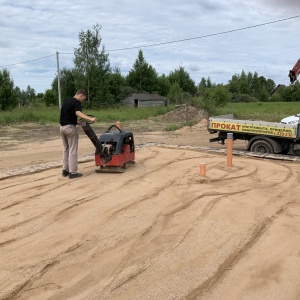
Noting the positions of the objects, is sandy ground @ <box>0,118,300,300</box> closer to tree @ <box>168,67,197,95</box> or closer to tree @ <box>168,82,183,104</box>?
tree @ <box>168,82,183,104</box>

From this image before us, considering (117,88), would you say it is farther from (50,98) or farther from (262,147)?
(262,147)

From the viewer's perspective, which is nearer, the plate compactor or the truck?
the plate compactor

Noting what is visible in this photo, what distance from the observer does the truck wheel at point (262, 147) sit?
11734 millimetres

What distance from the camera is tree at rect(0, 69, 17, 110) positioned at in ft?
154

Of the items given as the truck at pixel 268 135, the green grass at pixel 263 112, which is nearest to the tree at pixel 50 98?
the green grass at pixel 263 112

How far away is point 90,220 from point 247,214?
91.0 inches

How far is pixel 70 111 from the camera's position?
314 inches

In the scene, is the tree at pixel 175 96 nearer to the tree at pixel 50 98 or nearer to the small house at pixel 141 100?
the small house at pixel 141 100

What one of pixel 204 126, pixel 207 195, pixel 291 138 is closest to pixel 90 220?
pixel 207 195

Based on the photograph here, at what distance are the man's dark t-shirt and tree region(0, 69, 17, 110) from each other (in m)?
42.4

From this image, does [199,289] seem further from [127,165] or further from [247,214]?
[127,165]

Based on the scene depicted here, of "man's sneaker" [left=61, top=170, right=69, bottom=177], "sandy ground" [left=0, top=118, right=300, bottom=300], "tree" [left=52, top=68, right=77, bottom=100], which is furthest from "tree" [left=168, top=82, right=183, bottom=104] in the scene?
"sandy ground" [left=0, top=118, right=300, bottom=300]

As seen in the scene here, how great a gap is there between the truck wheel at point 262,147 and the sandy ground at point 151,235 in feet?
9.96

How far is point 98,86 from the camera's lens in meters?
56.4
